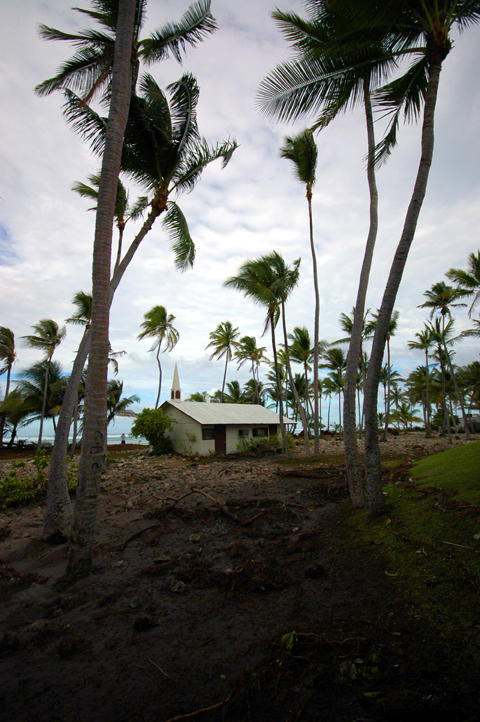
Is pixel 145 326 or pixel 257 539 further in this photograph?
pixel 145 326

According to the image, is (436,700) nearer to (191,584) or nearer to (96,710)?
(96,710)

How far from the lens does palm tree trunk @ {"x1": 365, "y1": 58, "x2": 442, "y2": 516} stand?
589cm

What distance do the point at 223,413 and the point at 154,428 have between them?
206 inches

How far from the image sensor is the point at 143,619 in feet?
13.3

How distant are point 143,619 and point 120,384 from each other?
29.6m

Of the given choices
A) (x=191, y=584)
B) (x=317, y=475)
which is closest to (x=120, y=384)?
(x=317, y=475)

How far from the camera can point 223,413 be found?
25984 millimetres

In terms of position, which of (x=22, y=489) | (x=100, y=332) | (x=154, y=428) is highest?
(x=100, y=332)

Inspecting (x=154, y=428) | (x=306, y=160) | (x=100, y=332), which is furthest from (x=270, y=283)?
(x=100, y=332)

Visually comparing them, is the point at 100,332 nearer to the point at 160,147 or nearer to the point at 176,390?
the point at 160,147

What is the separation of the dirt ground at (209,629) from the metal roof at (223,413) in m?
15.9

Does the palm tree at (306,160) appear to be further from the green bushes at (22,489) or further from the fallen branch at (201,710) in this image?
the fallen branch at (201,710)

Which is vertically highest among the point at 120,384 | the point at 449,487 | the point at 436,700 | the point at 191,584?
the point at 120,384

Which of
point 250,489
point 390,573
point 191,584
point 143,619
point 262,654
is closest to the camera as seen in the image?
point 262,654
